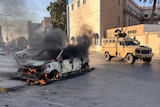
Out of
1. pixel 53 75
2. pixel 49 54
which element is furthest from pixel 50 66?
pixel 49 54

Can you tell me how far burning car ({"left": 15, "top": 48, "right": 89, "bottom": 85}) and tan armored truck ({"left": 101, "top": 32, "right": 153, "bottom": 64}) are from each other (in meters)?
6.44

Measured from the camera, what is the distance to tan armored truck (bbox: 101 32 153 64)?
16469mm

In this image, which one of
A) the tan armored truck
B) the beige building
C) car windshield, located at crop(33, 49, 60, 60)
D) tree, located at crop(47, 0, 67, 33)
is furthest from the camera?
tree, located at crop(47, 0, 67, 33)

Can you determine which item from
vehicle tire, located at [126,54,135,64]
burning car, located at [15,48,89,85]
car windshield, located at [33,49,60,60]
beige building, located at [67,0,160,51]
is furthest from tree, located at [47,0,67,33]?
car windshield, located at [33,49,60,60]

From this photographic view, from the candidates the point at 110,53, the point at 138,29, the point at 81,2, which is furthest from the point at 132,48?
the point at 81,2

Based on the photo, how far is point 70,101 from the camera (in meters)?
6.12

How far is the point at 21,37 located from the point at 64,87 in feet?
14.3

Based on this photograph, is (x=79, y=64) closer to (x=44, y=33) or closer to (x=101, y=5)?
(x=44, y=33)

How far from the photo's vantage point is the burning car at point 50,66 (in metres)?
8.72

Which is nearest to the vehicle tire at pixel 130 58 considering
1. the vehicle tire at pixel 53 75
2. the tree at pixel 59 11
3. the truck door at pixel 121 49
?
the truck door at pixel 121 49

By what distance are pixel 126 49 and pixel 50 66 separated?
9.51 metres

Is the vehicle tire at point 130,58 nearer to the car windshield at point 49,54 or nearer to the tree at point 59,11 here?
the car windshield at point 49,54

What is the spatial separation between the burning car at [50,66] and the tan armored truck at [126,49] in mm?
6443

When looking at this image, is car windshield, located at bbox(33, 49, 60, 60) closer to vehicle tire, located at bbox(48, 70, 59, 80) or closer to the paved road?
vehicle tire, located at bbox(48, 70, 59, 80)
